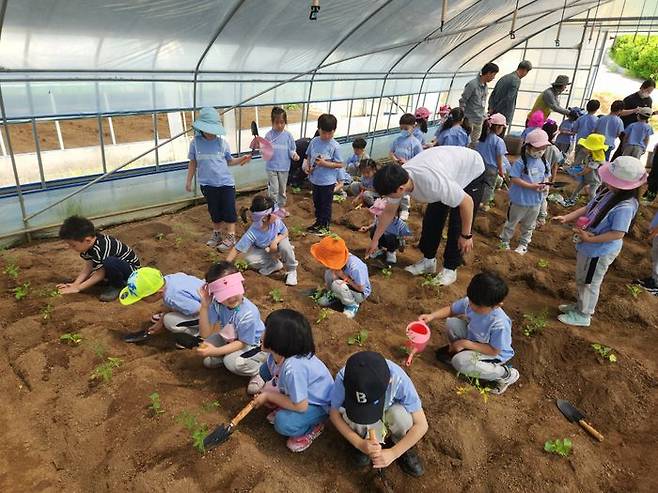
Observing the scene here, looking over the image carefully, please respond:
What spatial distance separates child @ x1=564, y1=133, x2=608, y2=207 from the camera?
21.7 ft

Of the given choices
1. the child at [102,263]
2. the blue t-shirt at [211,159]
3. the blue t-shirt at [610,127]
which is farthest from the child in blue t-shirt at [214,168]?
the blue t-shirt at [610,127]

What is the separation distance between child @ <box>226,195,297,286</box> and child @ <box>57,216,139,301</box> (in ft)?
3.54

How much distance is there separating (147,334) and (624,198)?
4.54 meters

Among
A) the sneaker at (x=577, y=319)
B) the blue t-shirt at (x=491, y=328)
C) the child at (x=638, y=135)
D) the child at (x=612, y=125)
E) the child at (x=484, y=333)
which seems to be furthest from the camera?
the child at (x=638, y=135)

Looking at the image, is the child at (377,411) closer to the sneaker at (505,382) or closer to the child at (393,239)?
the sneaker at (505,382)

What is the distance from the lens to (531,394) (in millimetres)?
3559

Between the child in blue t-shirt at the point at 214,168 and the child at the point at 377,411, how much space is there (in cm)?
363

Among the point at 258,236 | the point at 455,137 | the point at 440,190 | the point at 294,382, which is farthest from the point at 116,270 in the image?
the point at 455,137

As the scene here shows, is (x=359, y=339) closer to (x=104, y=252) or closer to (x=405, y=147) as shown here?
(x=104, y=252)

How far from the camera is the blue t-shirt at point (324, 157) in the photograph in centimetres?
610

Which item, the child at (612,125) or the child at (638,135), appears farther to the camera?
the child at (638,135)

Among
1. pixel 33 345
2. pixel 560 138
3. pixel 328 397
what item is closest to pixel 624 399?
pixel 328 397

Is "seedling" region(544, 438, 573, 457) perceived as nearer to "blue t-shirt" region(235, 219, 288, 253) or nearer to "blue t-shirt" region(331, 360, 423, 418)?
"blue t-shirt" region(331, 360, 423, 418)

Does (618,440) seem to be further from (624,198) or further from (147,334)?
(147,334)
